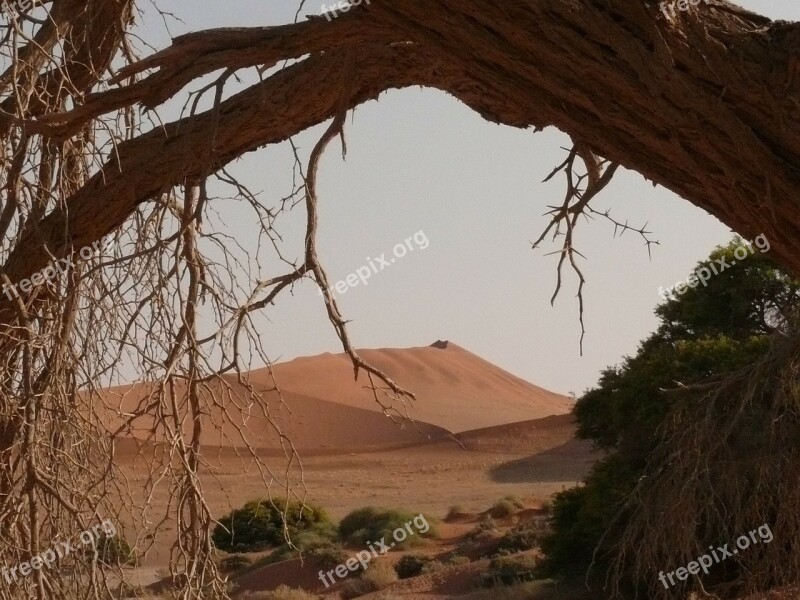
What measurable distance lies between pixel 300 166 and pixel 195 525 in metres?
1.38

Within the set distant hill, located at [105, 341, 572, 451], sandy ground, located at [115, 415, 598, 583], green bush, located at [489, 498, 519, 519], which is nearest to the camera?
green bush, located at [489, 498, 519, 519]

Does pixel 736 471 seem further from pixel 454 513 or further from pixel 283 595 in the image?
pixel 454 513

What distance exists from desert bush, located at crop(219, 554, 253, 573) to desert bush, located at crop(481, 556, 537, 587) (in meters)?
5.88

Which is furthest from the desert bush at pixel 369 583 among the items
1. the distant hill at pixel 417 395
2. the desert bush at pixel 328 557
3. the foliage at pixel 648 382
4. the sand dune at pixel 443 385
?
the sand dune at pixel 443 385

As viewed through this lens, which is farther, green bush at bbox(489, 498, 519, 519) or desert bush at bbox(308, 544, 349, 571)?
green bush at bbox(489, 498, 519, 519)

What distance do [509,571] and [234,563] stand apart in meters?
6.98

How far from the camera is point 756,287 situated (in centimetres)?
1460

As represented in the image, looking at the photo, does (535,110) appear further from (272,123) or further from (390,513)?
(390,513)

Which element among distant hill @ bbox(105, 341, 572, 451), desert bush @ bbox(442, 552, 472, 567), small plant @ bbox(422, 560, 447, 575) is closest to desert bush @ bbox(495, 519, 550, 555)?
desert bush @ bbox(442, 552, 472, 567)

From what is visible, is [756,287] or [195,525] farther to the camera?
[756,287]

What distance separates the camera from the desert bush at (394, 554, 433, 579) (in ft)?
54.3

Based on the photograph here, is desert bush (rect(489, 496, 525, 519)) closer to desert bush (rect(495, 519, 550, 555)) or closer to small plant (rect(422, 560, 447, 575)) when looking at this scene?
desert bush (rect(495, 519, 550, 555))

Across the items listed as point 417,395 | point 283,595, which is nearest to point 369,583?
point 283,595

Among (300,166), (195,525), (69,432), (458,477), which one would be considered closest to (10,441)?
(69,432)
